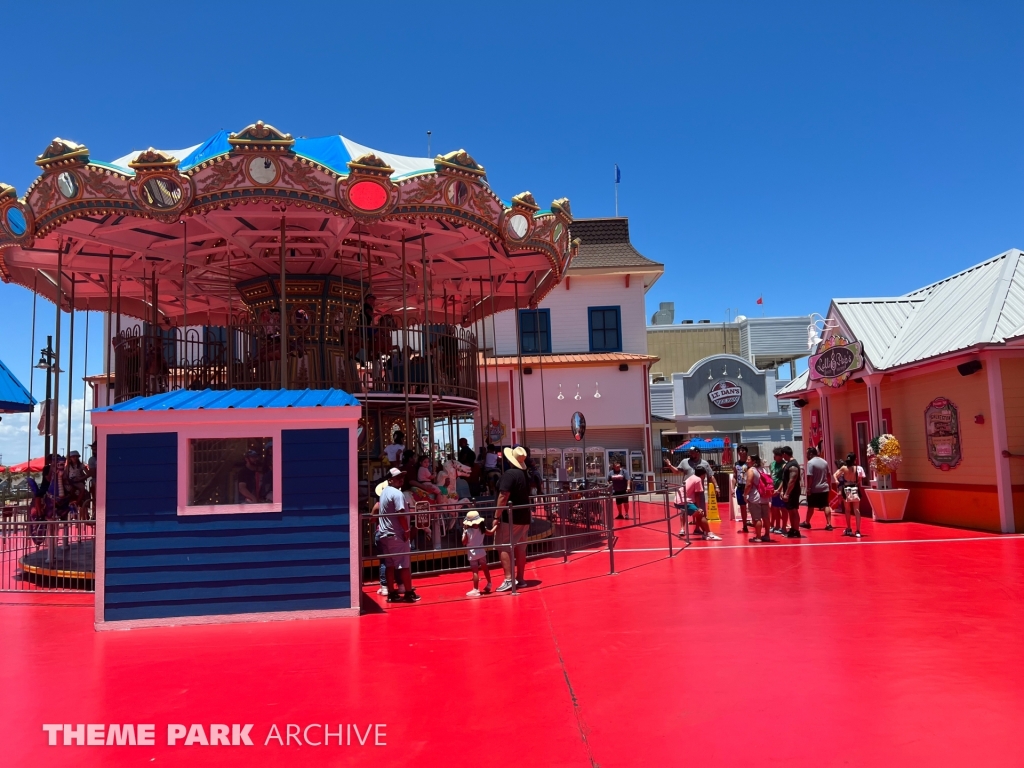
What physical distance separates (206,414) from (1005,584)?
31.4 ft

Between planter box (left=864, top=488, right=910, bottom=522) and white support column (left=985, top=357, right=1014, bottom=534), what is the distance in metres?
2.39

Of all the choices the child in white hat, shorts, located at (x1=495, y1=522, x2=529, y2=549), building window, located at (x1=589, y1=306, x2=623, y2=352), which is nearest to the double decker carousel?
shorts, located at (x1=495, y1=522, x2=529, y2=549)

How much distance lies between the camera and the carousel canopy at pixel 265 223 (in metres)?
11.1

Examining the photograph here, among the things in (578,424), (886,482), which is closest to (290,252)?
(578,424)

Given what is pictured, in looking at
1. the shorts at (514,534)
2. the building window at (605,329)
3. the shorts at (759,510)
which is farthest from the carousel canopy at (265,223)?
the building window at (605,329)

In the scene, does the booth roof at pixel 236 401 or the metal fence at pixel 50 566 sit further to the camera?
the metal fence at pixel 50 566

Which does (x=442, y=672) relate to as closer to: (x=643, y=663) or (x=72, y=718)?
(x=643, y=663)

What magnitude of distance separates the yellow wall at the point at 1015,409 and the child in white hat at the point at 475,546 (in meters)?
10.5

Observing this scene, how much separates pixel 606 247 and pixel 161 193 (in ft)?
69.6

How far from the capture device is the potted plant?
15.9 metres

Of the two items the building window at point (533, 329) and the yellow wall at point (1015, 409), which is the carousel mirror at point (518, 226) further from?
the building window at point (533, 329)

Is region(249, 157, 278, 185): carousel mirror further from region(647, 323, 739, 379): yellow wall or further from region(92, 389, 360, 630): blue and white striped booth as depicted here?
region(647, 323, 739, 379): yellow wall

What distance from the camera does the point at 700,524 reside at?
14258 mm

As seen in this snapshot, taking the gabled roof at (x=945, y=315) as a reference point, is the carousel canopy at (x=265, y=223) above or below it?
above
